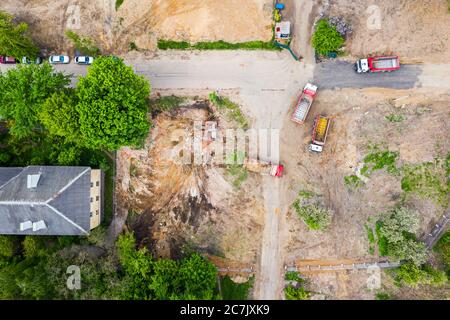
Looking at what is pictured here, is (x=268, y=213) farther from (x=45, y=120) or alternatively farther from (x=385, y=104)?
(x=45, y=120)

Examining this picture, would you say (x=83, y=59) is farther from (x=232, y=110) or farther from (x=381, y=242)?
(x=381, y=242)

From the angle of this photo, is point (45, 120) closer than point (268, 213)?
Yes

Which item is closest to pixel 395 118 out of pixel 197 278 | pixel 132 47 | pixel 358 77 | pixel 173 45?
pixel 358 77

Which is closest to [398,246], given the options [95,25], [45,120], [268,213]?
[268,213]

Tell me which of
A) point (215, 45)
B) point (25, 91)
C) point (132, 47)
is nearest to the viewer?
point (25, 91)

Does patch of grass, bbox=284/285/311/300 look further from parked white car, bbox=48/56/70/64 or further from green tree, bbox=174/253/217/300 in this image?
parked white car, bbox=48/56/70/64

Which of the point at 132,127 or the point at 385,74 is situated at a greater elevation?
the point at 385,74

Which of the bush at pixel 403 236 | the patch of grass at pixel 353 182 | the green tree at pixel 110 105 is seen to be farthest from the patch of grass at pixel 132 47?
the bush at pixel 403 236
